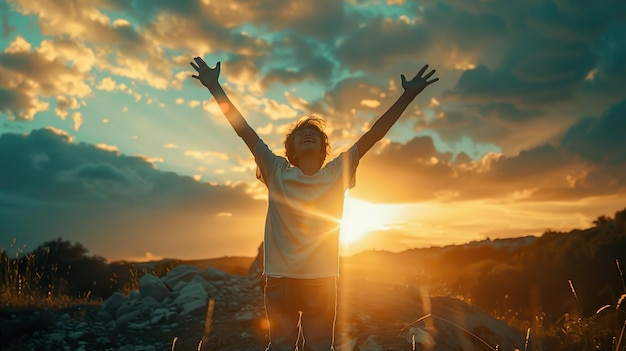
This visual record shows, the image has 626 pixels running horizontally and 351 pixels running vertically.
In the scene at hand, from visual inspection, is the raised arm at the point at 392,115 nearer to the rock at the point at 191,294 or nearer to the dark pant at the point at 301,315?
the dark pant at the point at 301,315

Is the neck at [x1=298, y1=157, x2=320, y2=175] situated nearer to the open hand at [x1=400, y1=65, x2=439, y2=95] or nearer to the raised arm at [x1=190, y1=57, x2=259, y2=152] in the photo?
the raised arm at [x1=190, y1=57, x2=259, y2=152]

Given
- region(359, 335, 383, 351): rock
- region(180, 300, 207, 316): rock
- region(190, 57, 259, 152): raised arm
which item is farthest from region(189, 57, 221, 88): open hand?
region(180, 300, 207, 316): rock

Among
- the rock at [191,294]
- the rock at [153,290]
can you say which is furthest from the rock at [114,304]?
the rock at [191,294]

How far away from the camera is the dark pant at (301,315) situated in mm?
3344

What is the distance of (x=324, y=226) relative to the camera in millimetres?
3506

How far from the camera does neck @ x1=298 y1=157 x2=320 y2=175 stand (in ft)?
12.3

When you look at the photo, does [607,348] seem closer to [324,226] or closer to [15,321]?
[324,226]

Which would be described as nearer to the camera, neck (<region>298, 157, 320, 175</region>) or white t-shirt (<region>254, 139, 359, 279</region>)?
white t-shirt (<region>254, 139, 359, 279</region>)

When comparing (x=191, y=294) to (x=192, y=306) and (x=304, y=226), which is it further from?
(x=304, y=226)

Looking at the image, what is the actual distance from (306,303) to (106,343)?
6.33 meters

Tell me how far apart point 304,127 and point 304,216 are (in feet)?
2.48

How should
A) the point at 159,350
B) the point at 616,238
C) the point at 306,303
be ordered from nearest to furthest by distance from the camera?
the point at 306,303 < the point at 159,350 < the point at 616,238

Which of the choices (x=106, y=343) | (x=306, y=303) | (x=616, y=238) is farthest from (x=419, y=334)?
(x=616, y=238)

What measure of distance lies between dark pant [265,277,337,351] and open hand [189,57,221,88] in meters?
1.73
